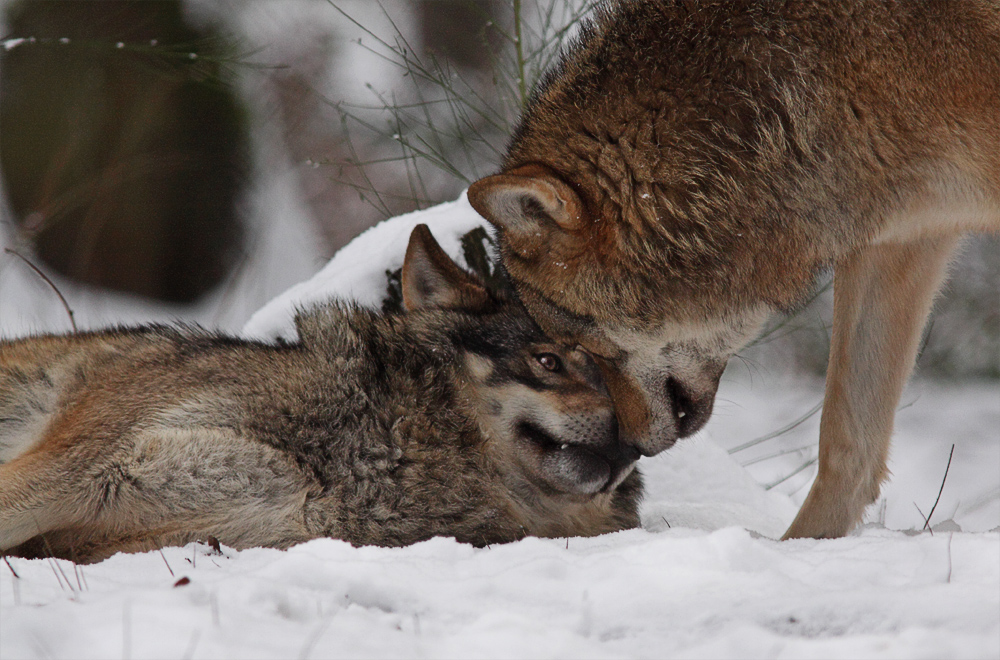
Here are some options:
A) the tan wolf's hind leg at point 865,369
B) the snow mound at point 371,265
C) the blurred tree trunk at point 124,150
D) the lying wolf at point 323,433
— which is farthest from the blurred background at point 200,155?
the lying wolf at point 323,433

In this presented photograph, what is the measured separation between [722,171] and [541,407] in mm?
1104

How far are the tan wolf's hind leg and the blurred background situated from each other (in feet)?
16.1

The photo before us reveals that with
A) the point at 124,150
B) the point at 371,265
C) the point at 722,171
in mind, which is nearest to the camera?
the point at 722,171

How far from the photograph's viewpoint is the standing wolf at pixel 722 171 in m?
2.71

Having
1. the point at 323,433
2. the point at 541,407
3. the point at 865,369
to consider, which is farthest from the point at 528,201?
the point at 865,369

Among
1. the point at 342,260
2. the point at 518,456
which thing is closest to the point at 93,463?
the point at 518,456

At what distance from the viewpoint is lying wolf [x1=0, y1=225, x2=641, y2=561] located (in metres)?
2.87

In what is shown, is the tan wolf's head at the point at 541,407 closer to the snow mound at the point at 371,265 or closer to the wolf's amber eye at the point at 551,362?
the wolf's amber eye at the point at 551,362

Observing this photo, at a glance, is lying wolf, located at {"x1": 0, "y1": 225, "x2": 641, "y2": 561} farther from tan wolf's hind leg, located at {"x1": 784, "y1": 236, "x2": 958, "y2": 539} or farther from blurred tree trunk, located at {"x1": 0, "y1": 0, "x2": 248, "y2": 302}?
blurred tree trunk, located at {"x1": 0, "y1": 0, "x2": 248, "y2": 302}

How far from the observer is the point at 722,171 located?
3027mm

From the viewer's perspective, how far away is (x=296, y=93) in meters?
10.7

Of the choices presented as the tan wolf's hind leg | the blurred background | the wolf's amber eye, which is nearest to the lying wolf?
the wolf's amber eye

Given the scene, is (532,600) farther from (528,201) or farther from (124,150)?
(124,150)

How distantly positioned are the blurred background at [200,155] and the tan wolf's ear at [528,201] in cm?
552
